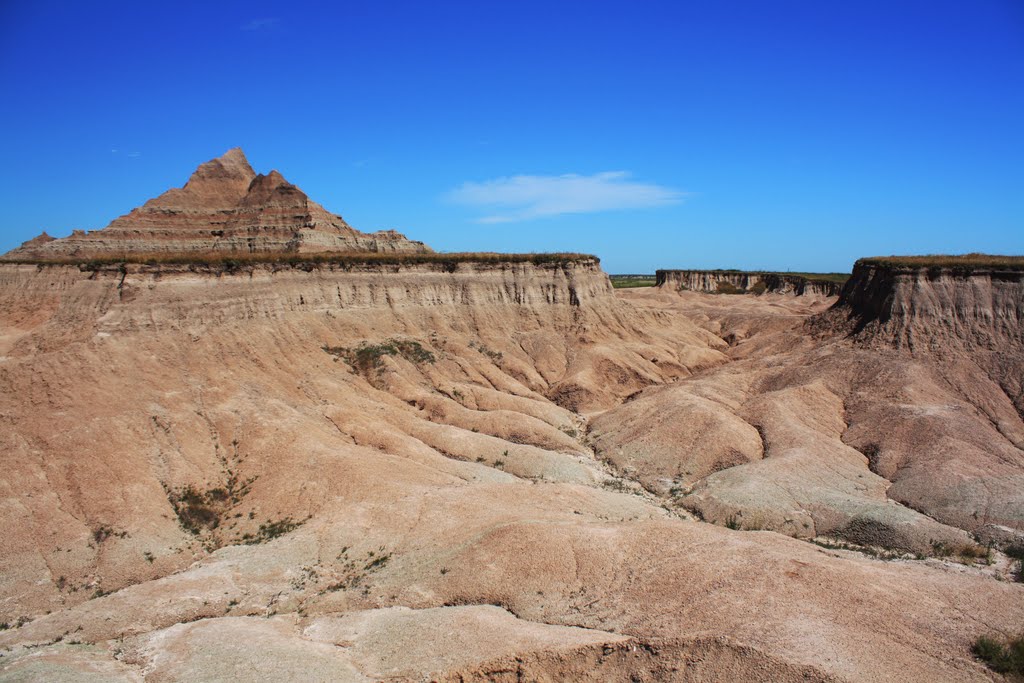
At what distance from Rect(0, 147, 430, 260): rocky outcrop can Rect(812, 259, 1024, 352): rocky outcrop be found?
44038 mm

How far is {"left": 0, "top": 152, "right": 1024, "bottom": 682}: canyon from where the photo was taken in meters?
16.6

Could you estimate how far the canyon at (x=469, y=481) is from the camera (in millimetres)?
16578

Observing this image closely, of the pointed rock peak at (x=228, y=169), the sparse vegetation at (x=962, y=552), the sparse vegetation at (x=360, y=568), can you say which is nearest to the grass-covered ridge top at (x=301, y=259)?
the pointed rock peak at (x=228, y=169)

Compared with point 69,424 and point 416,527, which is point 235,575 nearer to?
point 416,527

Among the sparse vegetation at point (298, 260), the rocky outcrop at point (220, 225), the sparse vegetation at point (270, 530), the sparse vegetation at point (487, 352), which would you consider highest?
the rocky outcrop at point (220, 225)

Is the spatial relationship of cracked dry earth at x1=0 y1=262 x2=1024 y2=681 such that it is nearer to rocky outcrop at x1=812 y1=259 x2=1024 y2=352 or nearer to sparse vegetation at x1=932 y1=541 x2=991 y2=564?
sparse vegetation at x1=932 y1=541 x2=991 y2=564

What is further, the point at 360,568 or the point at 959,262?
the point at 959,262

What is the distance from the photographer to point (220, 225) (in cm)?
5441

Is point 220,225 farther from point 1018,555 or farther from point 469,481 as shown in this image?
point 1018,555

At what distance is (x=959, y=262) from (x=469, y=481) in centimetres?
4244

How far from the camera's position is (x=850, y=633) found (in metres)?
15.5

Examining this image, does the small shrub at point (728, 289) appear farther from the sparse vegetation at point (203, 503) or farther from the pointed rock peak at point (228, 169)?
the sparse vegetation at point (203, 503)

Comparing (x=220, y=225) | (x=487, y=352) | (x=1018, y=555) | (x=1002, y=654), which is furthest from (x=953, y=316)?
(x=220, y=225)

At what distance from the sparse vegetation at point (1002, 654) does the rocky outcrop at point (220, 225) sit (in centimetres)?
4808
